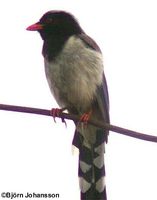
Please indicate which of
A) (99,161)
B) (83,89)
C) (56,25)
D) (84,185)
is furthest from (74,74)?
(84,185)

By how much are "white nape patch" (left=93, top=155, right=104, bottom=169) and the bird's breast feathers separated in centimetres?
61

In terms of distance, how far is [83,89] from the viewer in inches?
245

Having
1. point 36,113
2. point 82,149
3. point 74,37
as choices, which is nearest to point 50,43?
point 74,37

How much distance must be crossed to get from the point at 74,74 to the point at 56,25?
92 cm

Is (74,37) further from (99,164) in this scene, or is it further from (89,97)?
(99,164)

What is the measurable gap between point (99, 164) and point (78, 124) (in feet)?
1.72

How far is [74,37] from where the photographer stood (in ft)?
21.7

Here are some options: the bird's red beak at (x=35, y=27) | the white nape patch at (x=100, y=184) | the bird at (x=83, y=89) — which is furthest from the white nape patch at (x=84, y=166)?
the bird's red beak at (x=35, y=27)

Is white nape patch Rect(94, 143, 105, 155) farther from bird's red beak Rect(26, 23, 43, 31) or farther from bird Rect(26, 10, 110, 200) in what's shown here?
bird's red beak Rect(26, 23, 43, 31)

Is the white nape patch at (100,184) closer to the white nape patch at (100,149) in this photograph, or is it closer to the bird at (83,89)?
the bird at (83,89)

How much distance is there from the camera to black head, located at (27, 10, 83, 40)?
22.2 feet

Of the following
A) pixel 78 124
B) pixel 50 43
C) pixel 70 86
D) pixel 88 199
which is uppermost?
pixel 50 43

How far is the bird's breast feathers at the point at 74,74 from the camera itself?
20.4ft

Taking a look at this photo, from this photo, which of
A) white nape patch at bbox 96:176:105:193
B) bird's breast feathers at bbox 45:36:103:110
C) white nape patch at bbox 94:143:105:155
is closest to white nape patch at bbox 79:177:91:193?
white nape patch at bbox 96:176:105:193
